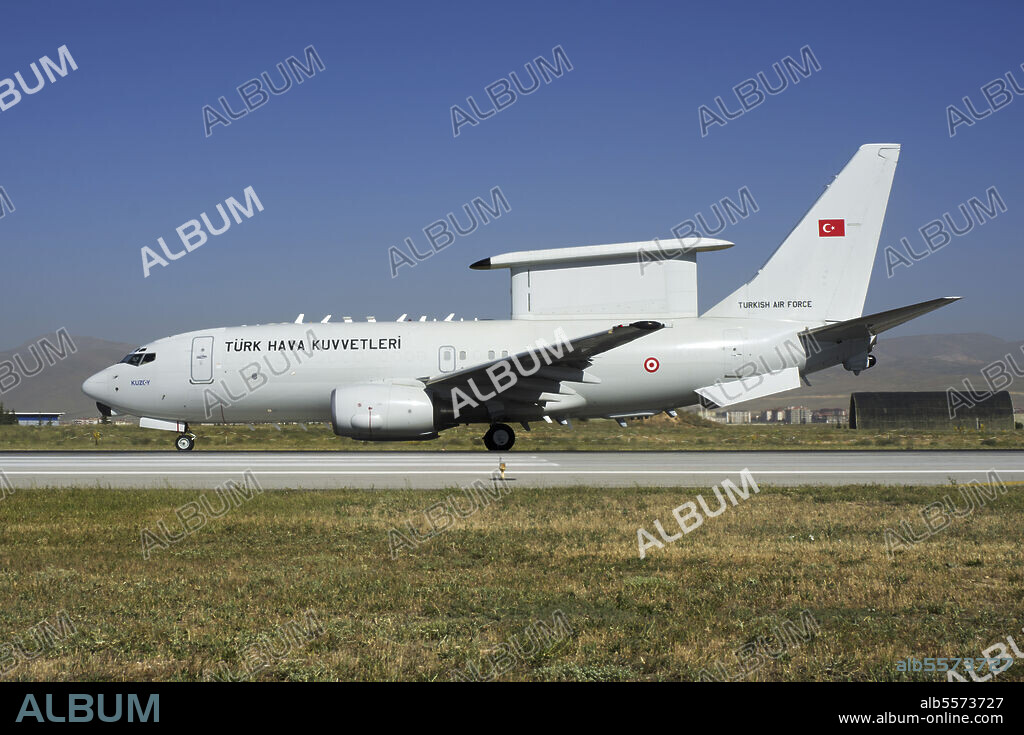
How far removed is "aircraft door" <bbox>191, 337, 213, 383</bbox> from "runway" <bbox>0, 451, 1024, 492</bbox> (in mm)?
2438

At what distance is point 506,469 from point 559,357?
5.12 meters

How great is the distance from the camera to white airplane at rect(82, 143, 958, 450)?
2423 cm

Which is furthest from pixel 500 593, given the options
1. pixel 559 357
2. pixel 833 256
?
pixel 833 256

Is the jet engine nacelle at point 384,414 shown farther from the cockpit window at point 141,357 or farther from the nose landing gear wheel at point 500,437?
the cockpit window at point 141,357

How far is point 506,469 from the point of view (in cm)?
1870

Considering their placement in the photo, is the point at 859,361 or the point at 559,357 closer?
the point at 559,357

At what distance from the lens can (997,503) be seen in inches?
509

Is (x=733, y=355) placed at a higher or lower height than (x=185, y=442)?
higher

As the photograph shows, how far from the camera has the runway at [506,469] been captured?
16.4 m

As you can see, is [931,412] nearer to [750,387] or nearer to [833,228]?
[833,228]

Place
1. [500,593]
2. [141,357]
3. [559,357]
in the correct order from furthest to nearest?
[141,357], [559,357], [500,593]

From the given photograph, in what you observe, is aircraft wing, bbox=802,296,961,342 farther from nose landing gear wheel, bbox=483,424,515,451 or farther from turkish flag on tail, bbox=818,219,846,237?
nose landing gear wheel, bbox=483,424,515,451
